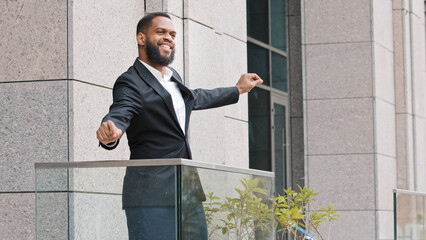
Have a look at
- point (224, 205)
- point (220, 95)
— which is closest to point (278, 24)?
point (220, 95)

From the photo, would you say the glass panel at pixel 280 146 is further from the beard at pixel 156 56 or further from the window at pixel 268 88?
the beard at pixel 156 56

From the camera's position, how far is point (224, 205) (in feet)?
17.9

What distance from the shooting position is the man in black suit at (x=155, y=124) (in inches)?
190

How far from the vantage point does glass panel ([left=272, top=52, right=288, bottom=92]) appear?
16528 mm

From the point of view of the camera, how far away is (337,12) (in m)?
14.5

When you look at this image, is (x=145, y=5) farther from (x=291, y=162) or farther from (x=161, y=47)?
(x=291, y=162)

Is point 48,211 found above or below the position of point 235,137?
below

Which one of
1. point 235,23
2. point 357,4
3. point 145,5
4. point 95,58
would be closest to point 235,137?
point 235,23

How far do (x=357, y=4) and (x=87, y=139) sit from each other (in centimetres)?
846

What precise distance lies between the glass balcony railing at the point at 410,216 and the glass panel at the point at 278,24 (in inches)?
273

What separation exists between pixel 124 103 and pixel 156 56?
0.52m

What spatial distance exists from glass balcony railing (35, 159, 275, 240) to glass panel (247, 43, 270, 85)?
1071 cm

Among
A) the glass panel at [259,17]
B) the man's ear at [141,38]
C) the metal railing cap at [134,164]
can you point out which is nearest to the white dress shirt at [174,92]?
the man's ear at [141,38]

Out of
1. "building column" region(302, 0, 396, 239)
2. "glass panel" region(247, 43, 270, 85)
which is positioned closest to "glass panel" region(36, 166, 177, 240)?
"building column" region(302, 0, 396, 239)
